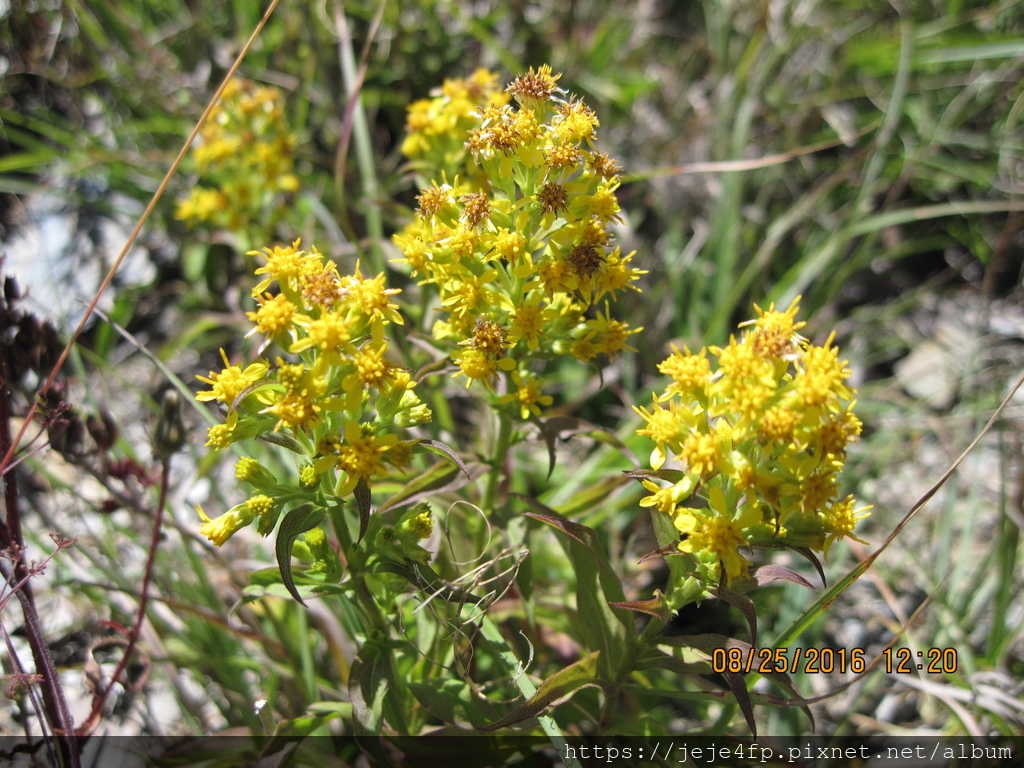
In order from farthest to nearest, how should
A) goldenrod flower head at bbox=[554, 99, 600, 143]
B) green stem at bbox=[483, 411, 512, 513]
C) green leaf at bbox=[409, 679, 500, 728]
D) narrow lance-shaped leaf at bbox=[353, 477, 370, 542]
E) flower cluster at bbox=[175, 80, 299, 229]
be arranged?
flower cluster at bbox=[175, 80, 299, 229] → green stem at bbox=[483, 411, 512, 513] → green leaf at bbox=[409, 679, 500, 728] → goldenrod flower head at bbox=[554, 99, 600, 143] → narrow lance-shaped leaf at bbox=[353, 477, 370, 542]

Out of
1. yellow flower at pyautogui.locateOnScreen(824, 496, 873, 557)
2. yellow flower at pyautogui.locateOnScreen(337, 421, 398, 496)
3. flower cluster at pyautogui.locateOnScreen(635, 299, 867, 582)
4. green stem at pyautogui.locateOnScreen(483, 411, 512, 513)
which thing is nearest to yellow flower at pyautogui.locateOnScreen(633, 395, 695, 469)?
flower cluster at pyautogui.locateOnScreen(635, 299, 867, 582)

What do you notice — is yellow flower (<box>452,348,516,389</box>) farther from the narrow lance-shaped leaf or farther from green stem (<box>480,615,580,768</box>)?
green stem (<box>480,615,580,768</box>)

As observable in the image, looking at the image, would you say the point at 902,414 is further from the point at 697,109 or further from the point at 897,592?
the point at 697,109

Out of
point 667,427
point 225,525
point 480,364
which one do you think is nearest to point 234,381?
point 225,525

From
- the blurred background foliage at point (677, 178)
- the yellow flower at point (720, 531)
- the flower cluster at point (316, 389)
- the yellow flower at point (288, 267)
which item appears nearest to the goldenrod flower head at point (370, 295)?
the flower cluster at point (316, 389)

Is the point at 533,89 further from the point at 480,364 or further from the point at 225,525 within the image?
the point at 225,525

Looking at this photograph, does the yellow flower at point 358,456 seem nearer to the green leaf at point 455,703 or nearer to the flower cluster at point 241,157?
the green leaf at point 455,703

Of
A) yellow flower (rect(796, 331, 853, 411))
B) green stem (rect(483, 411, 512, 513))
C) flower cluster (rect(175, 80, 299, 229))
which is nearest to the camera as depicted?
yellow flower (rect(796, 331, 853, 411))
